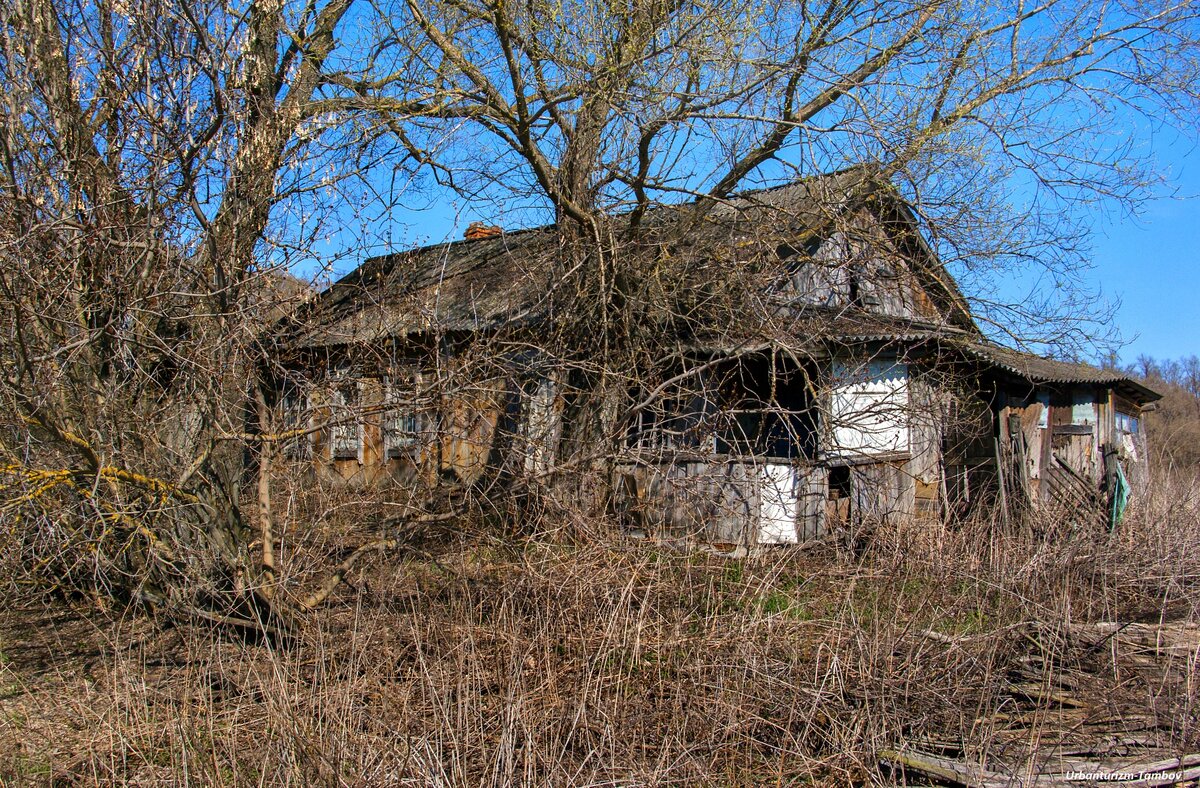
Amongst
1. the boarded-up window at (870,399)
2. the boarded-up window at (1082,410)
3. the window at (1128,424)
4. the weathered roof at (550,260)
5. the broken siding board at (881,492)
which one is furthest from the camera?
the window at (1128,424)

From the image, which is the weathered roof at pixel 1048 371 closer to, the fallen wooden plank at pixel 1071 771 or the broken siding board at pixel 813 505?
the broken siding board at pixel 813 505

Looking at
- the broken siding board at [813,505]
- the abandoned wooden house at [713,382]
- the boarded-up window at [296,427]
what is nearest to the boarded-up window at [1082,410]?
the abandoned wooden house at [713,382]

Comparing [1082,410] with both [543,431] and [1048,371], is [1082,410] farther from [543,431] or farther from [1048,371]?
[543,431]

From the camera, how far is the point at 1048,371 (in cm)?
1327

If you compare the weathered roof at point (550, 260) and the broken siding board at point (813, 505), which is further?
the broken siding board at point (813, 505)

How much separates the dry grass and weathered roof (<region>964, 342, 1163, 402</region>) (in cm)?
431

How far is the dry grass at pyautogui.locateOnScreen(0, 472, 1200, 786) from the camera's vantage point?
13.5ft

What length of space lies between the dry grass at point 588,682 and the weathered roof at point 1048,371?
14.2 feet

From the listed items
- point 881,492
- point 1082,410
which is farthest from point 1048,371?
point 881,492

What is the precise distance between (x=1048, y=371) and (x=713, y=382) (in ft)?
23.2

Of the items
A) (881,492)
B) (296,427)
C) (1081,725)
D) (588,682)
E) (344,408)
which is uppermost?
(344,408)

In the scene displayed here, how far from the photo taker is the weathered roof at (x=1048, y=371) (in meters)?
10.4

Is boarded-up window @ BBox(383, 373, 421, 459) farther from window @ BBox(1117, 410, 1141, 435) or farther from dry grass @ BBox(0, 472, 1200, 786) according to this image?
window @ BBox(1117, 410, 1141, 435)

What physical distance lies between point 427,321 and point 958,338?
5.57 metres
